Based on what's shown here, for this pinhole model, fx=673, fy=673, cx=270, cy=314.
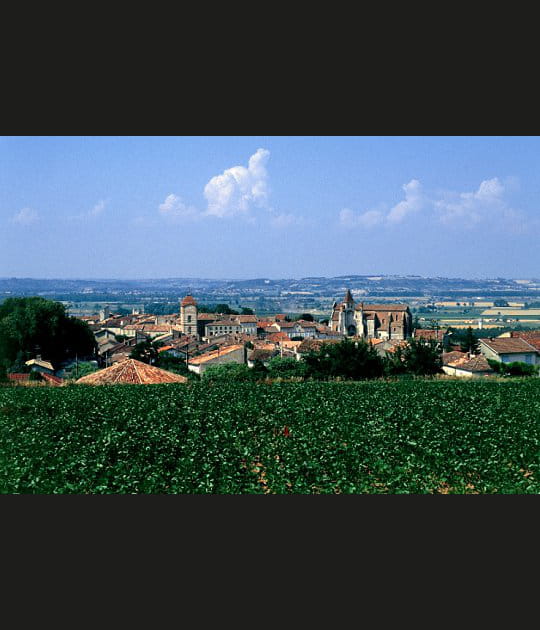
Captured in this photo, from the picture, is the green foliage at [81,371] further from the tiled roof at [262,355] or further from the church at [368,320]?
the church at [368,320]

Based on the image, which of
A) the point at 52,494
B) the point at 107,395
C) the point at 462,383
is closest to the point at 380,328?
the point at 462,383

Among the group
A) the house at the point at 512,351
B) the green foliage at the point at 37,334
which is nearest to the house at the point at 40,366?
the green foliage at the point at 37,334

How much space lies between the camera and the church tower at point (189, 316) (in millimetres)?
55688

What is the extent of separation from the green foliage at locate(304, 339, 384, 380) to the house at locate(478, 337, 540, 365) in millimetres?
8852

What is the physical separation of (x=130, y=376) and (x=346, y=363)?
5.65m

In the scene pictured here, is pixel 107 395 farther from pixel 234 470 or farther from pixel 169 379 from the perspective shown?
pixel 234 470

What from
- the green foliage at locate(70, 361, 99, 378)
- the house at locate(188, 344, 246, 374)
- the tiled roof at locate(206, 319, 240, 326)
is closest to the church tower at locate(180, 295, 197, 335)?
the tiled roof at locate(206, 319, 240, 326)

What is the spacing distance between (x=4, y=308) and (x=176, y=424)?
25450mm

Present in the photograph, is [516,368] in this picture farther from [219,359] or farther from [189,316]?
[189,316]

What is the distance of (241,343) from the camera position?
32688 millimetres

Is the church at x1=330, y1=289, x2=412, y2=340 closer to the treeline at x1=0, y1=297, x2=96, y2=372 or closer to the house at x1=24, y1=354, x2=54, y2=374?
the treeline at x1=0, y1=297, x2=96, y2=372

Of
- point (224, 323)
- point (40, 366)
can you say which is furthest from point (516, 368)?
point (224, 323)

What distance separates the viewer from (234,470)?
6.73 metres

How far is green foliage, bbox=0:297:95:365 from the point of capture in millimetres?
27125
